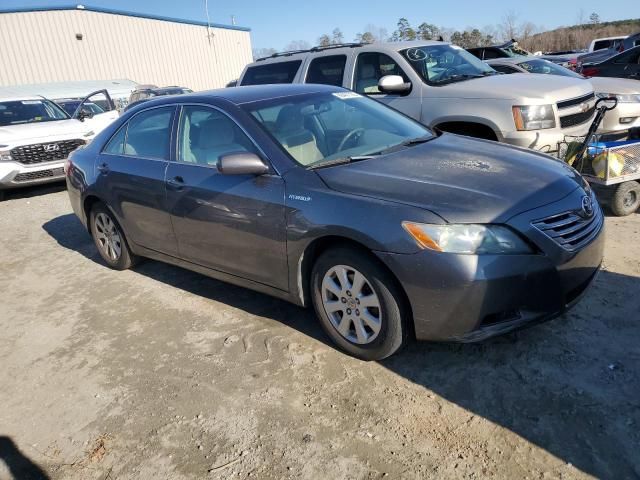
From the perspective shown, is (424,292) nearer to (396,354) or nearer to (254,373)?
(396,354)

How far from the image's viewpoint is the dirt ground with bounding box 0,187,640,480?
2.51 meters

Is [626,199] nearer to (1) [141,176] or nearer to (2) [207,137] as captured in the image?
(2) [207,137]

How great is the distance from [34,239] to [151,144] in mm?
3406

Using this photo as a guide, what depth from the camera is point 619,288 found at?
Answer: 12.7 feet

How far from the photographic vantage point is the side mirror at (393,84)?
6.30 meters

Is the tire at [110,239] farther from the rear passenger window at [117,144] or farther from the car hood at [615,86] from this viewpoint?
the car hood at [615,86]

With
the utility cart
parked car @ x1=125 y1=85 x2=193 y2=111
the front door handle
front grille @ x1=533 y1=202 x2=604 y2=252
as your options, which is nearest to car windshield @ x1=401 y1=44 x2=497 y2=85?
the utility cart

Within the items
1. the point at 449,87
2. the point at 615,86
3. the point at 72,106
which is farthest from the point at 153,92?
the point at 615,86

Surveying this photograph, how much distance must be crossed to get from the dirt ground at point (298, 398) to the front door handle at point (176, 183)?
1.00m

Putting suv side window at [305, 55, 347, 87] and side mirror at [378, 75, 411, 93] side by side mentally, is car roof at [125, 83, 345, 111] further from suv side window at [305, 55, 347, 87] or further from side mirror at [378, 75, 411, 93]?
suv side window at [305, 55, 347, 87]

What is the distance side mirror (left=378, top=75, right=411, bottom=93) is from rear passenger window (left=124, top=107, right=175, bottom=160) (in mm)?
2894

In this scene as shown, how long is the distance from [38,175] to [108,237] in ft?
15.9

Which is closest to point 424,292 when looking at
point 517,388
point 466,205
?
point 466,205

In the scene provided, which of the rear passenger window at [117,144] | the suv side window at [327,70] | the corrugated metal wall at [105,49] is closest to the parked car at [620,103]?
the suv side window at [327,70]
